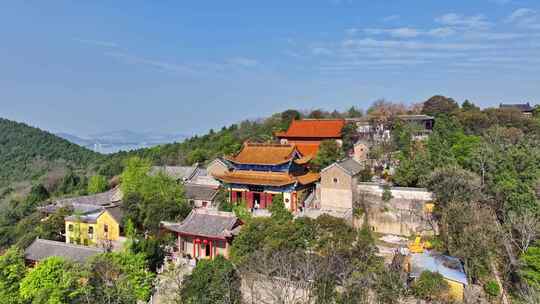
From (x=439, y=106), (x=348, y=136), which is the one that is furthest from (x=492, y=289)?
(x=439, y=106)

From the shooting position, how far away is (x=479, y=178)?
68.6 feet

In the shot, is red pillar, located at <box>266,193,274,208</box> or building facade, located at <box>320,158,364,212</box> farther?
red pillar, located at <box>266,193,274,208</box>

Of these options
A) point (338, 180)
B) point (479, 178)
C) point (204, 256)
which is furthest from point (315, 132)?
point (204, 256)

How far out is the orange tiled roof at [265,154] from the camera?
2385 cm

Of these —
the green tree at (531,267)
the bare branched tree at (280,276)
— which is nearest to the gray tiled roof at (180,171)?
the bare branched tree at (280,276)

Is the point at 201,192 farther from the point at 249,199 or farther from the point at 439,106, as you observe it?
the point at 439,106

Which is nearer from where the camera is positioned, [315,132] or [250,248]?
[250,248]

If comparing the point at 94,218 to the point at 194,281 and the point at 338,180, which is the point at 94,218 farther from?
the point at 338,180

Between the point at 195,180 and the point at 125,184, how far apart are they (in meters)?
5.68

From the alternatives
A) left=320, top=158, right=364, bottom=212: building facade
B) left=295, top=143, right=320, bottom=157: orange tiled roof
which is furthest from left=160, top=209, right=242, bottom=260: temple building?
left=295, top=143, right=320, bottom=157: orange tiled roof

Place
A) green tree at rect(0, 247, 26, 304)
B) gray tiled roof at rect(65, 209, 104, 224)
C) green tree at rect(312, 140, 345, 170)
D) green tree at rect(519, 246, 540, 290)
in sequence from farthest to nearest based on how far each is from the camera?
1. green tree at rect(312, 140, 345, 170)
2. gray tiled roof at rect(65, 209, 104, 224)
3. green tree at rect(0, 247, 26, 304)
4. green tree at rect(519, 246, 540, 290)

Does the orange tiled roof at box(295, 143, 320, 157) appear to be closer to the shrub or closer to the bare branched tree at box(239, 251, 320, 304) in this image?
the bare branched tree at box(239, 251, 320, 304)

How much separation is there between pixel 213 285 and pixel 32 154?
69741 mm

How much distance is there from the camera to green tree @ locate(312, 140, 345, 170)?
25484 mm
